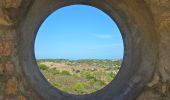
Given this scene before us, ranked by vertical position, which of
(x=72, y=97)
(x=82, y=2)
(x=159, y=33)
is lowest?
(x=72, y=97)

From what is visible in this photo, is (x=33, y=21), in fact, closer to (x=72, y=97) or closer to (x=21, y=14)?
(x=21, y=14)

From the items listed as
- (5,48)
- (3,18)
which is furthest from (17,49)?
(3,18)

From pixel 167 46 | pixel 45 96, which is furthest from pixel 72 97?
pixel 167 46

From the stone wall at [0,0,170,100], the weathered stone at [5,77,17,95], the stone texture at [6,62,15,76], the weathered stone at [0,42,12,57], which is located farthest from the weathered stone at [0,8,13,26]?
the weathered stone at [5,77,17,95]

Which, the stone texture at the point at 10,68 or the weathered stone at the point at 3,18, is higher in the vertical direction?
the weathered stone at the point at 3,18

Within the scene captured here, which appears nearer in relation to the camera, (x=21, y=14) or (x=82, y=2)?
(x=21, y=14)

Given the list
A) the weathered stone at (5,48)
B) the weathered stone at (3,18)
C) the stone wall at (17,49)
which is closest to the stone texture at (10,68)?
the stone wall at (17,49)

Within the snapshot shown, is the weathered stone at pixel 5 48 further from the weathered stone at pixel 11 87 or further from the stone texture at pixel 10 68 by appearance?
the weathered stone at pixel 11 87

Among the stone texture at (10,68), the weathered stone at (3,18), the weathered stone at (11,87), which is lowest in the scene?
the weathered stone at (11,87)
